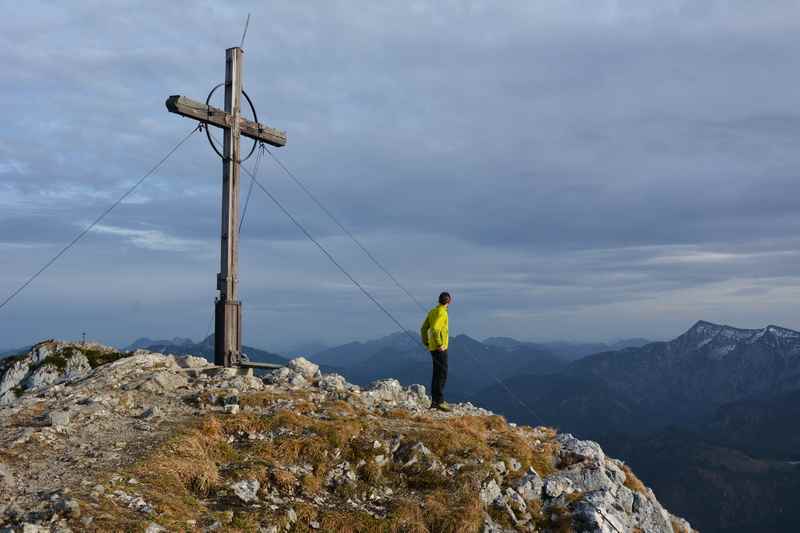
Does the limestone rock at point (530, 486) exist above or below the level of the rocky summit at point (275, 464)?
below

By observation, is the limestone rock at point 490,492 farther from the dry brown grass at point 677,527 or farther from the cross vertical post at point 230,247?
the cross vertical post at point 230,247

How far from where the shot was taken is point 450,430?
15266 mm

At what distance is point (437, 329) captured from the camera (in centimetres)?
1922

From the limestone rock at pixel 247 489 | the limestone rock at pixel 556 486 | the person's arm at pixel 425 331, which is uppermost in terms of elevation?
the person's arm at pixel 425 331

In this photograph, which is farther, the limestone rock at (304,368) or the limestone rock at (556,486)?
the limestone rock at (304,368)

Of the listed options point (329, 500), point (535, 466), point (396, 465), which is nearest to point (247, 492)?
point (329, 500)

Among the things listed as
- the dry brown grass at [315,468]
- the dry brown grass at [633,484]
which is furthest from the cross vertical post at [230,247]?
the dry brown grass at [633,484]

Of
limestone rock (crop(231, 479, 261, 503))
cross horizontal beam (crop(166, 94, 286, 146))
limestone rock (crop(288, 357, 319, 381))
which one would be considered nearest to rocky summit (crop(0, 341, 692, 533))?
limestone rock (crop(231, 479, 261, 503))

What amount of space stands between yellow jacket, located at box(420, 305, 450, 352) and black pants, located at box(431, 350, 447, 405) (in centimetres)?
30

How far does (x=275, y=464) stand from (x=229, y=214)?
1026cm

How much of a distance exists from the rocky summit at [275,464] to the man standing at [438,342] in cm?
127

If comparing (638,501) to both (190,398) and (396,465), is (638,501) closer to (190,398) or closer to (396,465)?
(396,465)

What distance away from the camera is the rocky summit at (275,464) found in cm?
1034

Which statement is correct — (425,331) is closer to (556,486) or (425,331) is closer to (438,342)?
(438,342)
